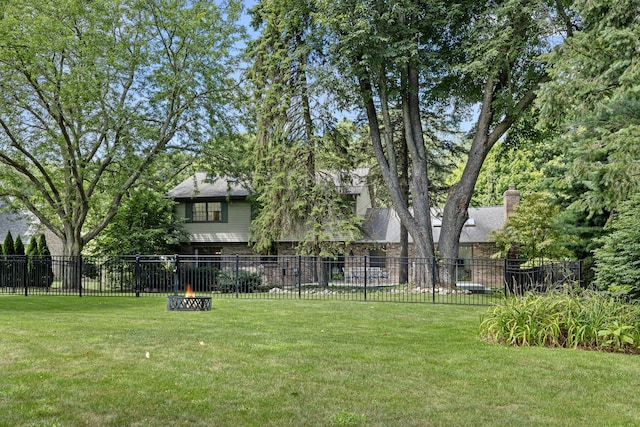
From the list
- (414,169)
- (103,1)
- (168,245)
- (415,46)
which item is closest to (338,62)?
(415,46)

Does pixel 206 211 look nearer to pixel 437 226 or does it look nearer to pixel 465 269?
pixel 437 226

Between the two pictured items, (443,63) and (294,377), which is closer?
(294,377)

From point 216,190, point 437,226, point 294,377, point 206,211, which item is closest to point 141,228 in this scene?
point 206,211

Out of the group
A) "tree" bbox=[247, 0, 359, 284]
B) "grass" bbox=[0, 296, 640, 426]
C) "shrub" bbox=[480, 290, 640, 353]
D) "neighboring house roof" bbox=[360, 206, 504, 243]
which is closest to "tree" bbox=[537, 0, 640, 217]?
"shrub" bbox=[480, 290, 640, 353]

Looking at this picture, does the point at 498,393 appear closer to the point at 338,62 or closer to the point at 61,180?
the point at 338,62

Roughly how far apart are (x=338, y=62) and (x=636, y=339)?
14661mm

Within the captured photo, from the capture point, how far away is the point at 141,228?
2595 centimetres

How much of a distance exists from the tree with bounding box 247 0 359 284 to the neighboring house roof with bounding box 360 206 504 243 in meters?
5.43

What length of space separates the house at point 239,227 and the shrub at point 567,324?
18780 millimetres

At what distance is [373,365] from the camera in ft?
22.2

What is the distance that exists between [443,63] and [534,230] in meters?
9.89

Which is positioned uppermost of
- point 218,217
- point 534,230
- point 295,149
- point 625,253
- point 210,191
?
point 295,149

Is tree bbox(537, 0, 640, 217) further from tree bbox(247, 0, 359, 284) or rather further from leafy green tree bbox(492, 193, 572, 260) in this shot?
leafy green tree bbox(492, 193, 572, 260)

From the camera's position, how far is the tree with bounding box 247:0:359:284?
2202 centimetres
